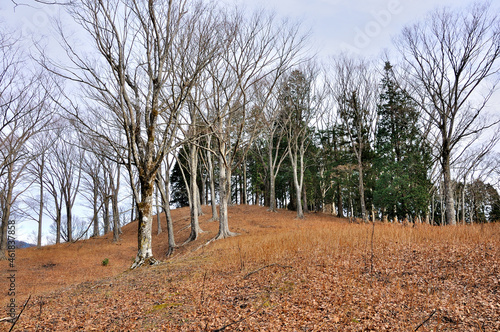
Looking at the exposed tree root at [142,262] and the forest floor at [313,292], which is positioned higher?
Answer: the forest floor at [313,292]

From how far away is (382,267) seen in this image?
17.8ft

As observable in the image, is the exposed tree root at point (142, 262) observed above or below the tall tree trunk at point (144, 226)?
below

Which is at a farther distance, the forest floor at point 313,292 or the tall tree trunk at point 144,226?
the tall tree trunk at point 144,226

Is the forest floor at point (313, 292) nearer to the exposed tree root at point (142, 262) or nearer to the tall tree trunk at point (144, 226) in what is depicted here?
the exposed tree root at point (142, 262)

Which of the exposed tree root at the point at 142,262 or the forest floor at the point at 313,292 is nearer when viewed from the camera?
the forest floor at the point at 313,292

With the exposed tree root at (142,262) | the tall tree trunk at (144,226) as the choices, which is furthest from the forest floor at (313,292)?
the tall tree trunk at (144,226)

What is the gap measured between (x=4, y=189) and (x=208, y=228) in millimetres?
13250

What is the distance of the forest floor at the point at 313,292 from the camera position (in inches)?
141

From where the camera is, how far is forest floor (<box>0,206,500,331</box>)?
11.7 feet

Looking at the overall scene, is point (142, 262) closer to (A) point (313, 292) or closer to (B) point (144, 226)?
(B) point (144, 226)

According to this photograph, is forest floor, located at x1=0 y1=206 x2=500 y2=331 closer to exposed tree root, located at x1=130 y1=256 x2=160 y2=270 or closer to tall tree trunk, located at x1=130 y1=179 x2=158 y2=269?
exposed tree root, located at x1=130 y1=256 x2=160 y2=270

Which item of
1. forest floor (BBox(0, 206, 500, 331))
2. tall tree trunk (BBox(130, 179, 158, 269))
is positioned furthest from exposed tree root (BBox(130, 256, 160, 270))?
forest floor (BBox(0, 206, 500, 331))

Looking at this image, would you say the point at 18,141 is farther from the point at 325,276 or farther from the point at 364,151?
the point at 364,151

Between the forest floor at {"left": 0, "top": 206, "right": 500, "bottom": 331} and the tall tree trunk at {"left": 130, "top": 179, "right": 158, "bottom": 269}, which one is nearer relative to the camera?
the forest floor at {"left": 0, "top": 206, "right": 500, "bottom": 331}
